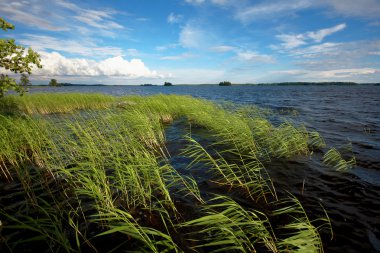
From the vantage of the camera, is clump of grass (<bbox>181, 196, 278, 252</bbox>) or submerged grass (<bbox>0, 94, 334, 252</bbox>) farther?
submerged grass (<bbox>0, 94, 334, 252</bbox>)

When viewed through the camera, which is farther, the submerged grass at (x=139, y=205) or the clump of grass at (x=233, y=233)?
the submerged grass at (x=139, y=205)

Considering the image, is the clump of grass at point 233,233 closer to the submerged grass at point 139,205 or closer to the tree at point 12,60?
the submerged grass at point 139,205

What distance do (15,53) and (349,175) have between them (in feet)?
40.1

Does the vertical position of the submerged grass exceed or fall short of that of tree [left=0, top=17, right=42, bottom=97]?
it falls short

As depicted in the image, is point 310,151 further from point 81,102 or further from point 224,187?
point 81,102

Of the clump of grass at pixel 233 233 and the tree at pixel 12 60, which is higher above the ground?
the tree at pixel 12 60

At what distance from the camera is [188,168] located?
7316 mm

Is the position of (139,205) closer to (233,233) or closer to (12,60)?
(233,233)

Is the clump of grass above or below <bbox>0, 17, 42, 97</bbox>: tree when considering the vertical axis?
below

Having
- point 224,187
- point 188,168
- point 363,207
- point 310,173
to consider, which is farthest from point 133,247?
point 310,173

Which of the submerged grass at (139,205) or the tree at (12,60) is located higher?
the tree at (12,60)

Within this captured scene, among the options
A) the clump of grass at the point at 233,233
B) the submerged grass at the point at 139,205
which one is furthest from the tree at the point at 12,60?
the clump of grass at the point at 233,233

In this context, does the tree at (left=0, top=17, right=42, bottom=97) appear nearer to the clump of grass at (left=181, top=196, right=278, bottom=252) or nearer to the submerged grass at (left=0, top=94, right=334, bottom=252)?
the submerged grass at (left=0, top=94, right=334, bottom=252)

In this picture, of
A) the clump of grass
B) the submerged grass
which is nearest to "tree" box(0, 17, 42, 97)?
the submerged grass
